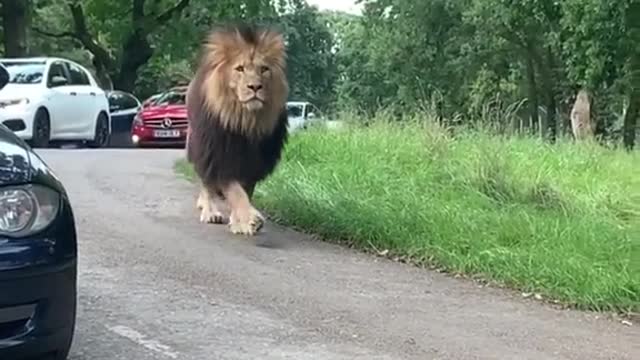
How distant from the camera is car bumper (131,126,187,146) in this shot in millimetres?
25031

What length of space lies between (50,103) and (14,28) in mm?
16603

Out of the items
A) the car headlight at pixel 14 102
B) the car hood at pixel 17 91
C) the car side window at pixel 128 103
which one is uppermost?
the car hood at pixel 17 91

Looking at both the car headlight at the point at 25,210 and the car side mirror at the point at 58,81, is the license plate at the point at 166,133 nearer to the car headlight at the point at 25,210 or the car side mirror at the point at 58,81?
the car side mirror at the point at 58,81

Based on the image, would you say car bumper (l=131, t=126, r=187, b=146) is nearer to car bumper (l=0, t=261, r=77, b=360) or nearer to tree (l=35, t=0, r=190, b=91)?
tree (l=35, t=0, r=190, b=91)

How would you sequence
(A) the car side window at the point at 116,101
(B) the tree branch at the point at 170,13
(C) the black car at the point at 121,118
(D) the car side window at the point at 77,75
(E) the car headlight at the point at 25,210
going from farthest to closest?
(B) the tree branch at the point at 170,13
(A) the car side window at the point at 116,101
(C) the black car at the point at 121,118
(D) the car side window at the point at 77,75
(E) the car headlight at the point at 25,210

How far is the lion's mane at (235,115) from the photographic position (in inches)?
356

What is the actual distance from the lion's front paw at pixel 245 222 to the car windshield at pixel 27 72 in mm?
10289

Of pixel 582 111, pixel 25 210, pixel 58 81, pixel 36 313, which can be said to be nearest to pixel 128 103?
pixel 58 81

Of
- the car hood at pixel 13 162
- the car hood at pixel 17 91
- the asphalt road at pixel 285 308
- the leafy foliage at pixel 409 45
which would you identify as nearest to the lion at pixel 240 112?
the asphalt road at pixel 285 308

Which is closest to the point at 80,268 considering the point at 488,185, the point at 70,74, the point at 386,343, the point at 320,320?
the point at 320,320

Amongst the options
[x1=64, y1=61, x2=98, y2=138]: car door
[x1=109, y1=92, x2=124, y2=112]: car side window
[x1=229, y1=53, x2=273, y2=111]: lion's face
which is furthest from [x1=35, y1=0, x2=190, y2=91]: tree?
[x1=229, y1=53, x2=273, y2=111]: lion's face

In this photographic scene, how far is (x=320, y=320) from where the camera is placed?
632 centimetres

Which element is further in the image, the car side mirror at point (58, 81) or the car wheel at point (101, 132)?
the car wheel at point (101, 132)

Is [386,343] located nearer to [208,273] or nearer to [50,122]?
[208,273]
